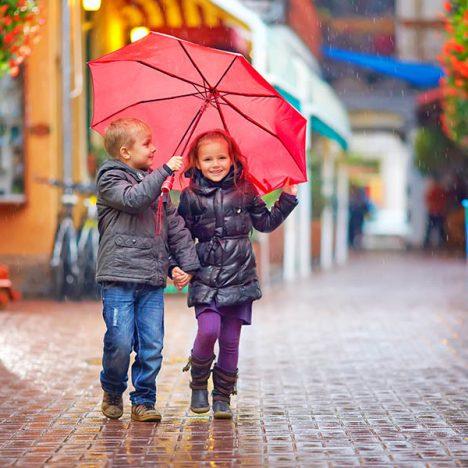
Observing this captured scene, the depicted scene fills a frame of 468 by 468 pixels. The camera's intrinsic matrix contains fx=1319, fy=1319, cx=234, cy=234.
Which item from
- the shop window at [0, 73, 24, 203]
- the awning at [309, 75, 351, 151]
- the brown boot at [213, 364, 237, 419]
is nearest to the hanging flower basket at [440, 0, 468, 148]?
the awning at [309, 75, 351, 151]

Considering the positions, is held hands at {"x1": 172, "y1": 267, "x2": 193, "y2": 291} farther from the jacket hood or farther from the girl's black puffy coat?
the jacket hood

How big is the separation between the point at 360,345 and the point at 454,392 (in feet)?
8.46

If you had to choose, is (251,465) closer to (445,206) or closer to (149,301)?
(149,301)

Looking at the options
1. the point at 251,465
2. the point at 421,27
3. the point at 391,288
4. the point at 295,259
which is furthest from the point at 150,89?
the point at 421,27

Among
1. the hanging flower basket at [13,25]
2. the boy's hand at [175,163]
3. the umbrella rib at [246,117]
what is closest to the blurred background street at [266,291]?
the hanging flower basket at [13,25]

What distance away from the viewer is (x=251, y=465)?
584cm

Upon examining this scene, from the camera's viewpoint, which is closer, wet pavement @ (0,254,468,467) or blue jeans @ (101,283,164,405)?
wet pavement @ (0,254,468,467)

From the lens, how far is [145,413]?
6969 mm

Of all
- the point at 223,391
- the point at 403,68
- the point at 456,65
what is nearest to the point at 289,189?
the point at 223,391

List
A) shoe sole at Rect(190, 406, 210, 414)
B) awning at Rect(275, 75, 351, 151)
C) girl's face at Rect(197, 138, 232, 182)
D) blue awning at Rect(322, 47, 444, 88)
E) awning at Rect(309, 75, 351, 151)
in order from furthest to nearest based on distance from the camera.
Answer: blue awning at Rect(322, 47, 444, 88)
awning at Rect(309, 75, 351, 151)
awning at Rect(275, 75, 351, 151)
shoe sole at Rect(190, 406, 210, 414)
girl's face at Rect(197, 138, 232, 182)

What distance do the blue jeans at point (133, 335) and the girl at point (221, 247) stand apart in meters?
0.21

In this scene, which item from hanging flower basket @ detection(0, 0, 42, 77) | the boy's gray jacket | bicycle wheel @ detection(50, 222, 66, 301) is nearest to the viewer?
the boy's gray jacket

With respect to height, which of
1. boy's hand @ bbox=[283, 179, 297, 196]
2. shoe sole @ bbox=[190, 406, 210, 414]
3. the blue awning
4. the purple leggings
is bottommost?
shoe sole @ bbox=[190, 406, 210, 414]

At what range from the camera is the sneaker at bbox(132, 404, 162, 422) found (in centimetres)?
696
